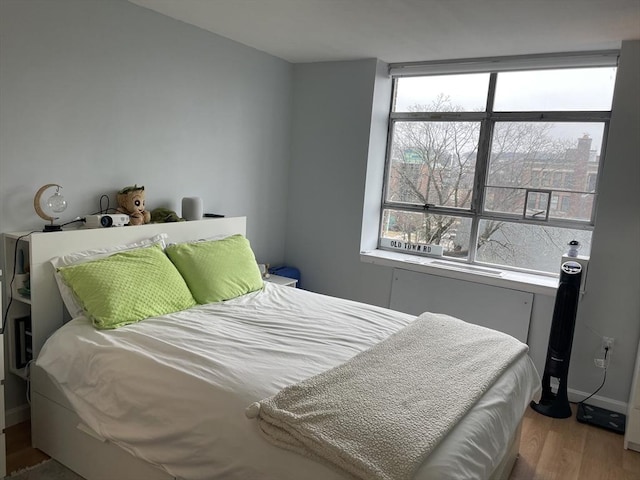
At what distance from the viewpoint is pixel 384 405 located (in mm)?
1685

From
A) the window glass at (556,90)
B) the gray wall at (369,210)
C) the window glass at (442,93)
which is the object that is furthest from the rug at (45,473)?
the window glass at (556,90)

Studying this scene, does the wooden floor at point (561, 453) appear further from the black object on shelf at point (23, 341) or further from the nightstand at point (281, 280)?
the nightstand at point (281, 280)

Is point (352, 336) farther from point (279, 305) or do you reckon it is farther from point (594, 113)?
point (594, 113)

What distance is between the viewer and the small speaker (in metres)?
3.24

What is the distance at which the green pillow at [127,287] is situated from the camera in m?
2.32

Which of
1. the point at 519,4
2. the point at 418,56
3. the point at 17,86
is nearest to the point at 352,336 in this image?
the point at 519,4

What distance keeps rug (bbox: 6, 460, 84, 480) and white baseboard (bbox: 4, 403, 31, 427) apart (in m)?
0.45

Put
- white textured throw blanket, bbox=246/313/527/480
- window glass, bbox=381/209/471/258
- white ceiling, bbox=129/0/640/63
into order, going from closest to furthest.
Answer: white textured throw blanket, bbox=246/313/527/480 < white ceiling, bbox=129/0/640/63 < window glass, bbox=381/209/471/258

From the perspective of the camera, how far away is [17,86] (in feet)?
7.90

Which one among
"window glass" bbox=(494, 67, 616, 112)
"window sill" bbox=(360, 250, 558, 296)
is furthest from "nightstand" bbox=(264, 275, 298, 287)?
"window glass" bbox=(494, 67, 616, 112)

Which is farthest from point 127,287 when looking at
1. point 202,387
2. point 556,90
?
point 556,90

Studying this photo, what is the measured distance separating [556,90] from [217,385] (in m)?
3.19

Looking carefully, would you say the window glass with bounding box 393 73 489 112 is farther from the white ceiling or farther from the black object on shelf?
the black object on shelf

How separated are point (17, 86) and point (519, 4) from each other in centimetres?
259
